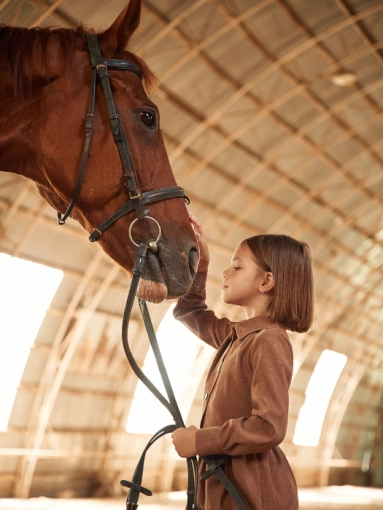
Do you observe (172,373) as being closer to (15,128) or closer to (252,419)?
(15,128)

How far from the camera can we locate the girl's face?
2871mm

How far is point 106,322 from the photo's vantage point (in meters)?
17.4

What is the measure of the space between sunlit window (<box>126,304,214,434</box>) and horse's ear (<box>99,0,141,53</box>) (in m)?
16.1

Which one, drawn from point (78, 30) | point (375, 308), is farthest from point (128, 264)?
point (375, 308)

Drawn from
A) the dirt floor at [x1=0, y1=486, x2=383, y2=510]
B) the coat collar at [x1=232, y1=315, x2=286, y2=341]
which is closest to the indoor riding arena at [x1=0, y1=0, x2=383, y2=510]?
the coat collar at [x1=232, y1=315, x2=286, y2=341]

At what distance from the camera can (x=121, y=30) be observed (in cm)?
287

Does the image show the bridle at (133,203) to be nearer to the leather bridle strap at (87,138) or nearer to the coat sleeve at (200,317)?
the leather bridle strap at (87,138)

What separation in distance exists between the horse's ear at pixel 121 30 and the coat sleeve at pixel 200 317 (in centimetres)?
120

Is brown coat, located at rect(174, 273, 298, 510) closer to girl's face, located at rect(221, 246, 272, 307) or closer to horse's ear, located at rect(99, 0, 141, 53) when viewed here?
girl's face, located at rect(221, 246, 272, 307)

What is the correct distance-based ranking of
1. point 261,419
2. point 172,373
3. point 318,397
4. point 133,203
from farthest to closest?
point 318,397 < point 172,373 < point 133,203 < point 261,419

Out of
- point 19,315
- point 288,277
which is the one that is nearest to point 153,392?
point 288,277

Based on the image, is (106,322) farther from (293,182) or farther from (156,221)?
(156,221)

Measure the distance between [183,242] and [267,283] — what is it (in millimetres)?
441

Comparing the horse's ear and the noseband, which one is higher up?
the horse's ear
